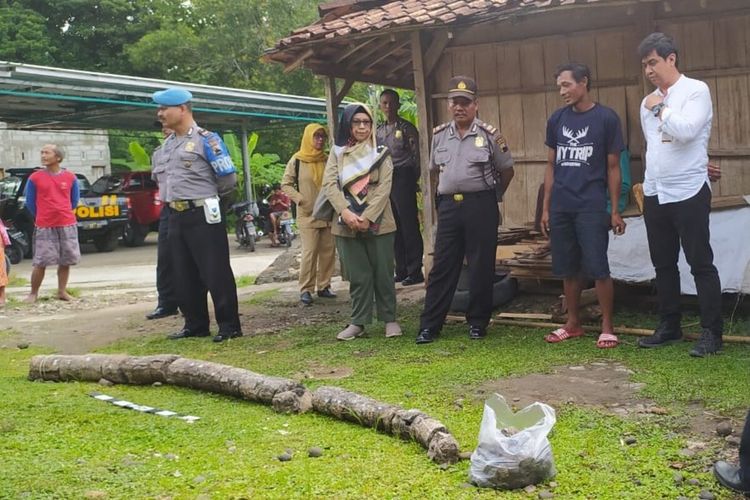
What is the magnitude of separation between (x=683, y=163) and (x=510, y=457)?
9.82 ft

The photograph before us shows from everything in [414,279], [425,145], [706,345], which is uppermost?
[425,145]

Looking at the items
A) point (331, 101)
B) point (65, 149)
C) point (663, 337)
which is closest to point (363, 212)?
point (663, 337)

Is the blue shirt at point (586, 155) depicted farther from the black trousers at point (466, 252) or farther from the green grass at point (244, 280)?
the green grass at point (244, 280)

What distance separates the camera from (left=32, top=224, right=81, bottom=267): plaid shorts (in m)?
11.0

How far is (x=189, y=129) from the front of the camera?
7766 millimetres

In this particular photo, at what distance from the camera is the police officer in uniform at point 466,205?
7.14 metres

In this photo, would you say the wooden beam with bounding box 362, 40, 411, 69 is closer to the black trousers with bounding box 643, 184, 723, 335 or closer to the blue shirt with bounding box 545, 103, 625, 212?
the blue shirt with bounding box 545, 103, 625, 212

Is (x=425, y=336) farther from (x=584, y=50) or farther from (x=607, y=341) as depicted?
(x=584, y=50)

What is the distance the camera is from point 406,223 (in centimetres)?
1030

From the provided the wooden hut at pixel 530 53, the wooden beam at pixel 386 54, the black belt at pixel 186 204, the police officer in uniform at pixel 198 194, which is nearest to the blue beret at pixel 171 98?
the police officer in uniform at pixel 198 194

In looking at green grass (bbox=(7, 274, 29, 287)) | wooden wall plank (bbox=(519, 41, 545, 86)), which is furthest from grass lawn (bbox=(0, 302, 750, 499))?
green grass (bbox=(7, 274, 29, 287))

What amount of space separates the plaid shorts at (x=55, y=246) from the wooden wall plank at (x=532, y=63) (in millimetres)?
5416

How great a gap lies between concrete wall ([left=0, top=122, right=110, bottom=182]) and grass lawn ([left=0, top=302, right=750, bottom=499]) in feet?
76.7

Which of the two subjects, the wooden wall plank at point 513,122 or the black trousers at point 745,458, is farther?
the wooden wall plank at point 513,122
